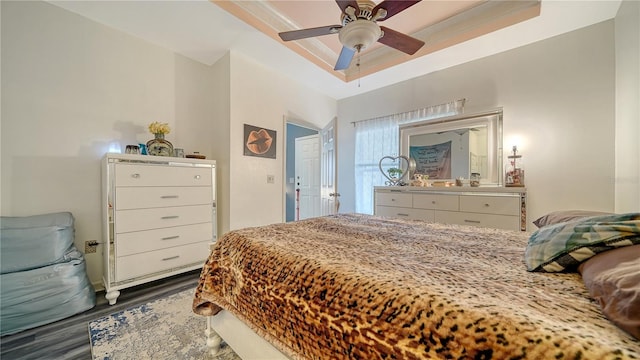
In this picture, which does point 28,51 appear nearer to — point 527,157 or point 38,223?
point 38,223

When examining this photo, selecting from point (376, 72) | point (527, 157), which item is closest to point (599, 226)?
point (527, 157)

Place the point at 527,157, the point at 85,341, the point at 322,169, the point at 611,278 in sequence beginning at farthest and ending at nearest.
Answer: the point at 322,169 < the point at 527,157 < the point at 85,341 < the point at 611,278

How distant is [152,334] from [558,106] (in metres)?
4.12

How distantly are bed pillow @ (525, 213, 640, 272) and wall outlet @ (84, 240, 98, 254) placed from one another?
3.24 m

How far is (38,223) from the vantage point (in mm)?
1766

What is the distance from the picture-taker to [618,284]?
0.50 meters

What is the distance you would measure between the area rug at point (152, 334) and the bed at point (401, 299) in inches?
8.6

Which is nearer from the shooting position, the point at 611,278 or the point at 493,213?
the point at 611,278

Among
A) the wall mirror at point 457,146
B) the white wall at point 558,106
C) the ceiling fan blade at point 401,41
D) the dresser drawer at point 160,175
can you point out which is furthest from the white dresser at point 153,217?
the white wall at point 558,106

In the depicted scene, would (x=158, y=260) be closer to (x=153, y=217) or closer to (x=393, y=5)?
(x=153, y=217)

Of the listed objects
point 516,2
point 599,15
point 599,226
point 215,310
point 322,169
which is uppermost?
point 516,2

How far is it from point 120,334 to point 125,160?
1.31 m

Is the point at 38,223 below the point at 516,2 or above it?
below

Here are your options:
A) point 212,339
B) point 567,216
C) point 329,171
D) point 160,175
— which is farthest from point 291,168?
point 567,216
